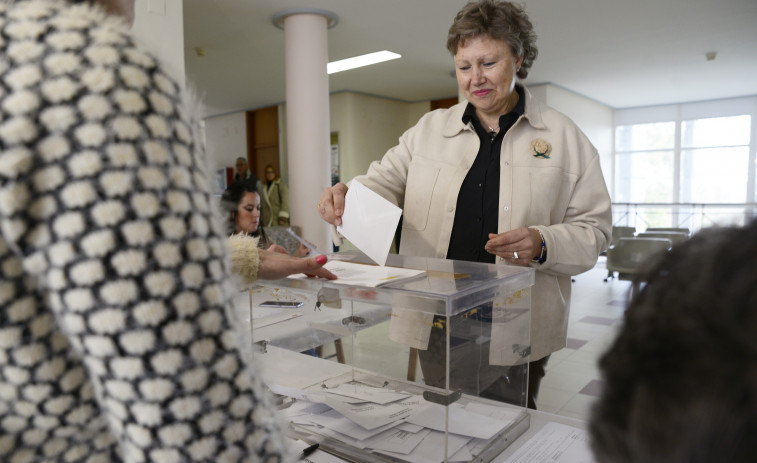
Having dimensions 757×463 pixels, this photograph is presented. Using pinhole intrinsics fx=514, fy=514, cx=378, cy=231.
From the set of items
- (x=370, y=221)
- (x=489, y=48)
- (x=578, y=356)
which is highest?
(x=489, y=48)

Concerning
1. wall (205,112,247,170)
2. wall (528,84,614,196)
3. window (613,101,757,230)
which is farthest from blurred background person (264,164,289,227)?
window (613,101,757,230)

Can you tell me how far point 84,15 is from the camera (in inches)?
20.1

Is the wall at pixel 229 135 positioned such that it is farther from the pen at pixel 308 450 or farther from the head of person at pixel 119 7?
the head of person at pixel 119 7

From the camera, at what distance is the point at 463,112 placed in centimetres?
175

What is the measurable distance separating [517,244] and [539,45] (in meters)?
6.18

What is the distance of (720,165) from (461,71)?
12.2 m

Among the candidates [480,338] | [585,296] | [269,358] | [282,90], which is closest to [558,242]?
[480,338]

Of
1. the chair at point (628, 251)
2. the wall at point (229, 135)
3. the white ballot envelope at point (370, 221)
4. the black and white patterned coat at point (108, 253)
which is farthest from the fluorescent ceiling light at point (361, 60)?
the black and white patterned coat at point (108, 253)

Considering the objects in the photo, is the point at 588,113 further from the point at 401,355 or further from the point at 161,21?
the point at 401,355

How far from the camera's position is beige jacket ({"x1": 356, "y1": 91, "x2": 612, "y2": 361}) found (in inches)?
63.0

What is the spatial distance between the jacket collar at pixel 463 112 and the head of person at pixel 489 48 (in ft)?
0.23

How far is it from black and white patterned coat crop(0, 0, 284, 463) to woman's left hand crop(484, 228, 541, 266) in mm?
980

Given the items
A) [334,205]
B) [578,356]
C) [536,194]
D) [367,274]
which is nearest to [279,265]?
[367,274]

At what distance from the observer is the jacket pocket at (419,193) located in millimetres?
1714
